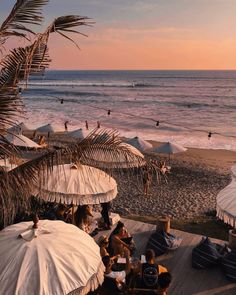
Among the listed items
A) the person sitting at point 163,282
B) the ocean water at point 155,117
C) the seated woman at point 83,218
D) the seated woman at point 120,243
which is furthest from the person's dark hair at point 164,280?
the ocean water at point 155,117

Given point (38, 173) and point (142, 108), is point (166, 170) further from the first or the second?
point (142, 108)

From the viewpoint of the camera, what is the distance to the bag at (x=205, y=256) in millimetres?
8008

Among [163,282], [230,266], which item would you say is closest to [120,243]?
[163,282]

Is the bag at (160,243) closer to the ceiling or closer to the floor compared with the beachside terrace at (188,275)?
closer to the ceiling

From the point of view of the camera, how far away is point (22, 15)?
5.47 metres

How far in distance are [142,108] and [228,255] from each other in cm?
5118

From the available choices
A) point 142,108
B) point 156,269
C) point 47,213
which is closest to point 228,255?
point 156,269

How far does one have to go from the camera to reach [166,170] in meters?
20.9

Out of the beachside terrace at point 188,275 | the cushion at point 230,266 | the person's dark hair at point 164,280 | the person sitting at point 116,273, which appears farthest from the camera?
the cushion at point 230,266

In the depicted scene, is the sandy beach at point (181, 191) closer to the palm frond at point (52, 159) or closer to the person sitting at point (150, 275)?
the person sitting at point (150, 275)

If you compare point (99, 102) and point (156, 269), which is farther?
point (99, 102)

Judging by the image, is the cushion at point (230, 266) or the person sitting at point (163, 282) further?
the cushion at point (230, 266)

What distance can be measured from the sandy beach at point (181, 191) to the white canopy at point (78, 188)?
6981mm

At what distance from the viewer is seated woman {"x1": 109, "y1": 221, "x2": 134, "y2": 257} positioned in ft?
26.6
